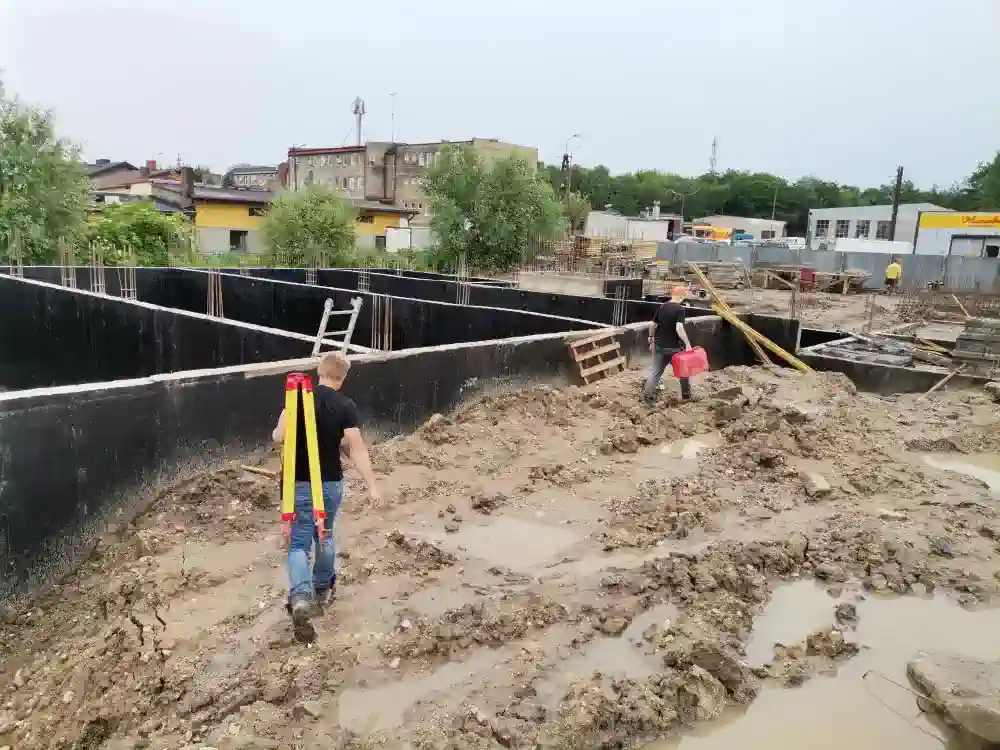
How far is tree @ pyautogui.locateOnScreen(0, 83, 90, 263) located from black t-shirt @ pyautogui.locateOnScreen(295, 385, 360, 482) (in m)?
18.8

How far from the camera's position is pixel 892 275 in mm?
28531

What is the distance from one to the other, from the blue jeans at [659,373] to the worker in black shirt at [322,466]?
18.4 ft

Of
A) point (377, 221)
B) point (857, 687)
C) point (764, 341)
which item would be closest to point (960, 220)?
point (377, 221)

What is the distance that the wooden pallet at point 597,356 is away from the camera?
9.69 m

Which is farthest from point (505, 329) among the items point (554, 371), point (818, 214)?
point (818, 214)

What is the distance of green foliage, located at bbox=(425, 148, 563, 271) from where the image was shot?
30.2 meters

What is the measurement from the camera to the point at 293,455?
3.76m

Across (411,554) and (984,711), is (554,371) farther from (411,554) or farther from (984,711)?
(984,711)

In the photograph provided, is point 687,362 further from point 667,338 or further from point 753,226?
point 753,226

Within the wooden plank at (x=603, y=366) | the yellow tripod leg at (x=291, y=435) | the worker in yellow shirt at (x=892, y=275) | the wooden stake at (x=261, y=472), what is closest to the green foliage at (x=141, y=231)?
the wooden plank at (x=603, y=366)

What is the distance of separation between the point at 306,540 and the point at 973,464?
7276 millimetres

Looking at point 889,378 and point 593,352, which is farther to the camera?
point 889,378

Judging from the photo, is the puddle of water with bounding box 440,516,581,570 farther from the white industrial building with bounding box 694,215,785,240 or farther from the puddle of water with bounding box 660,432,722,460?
the white industrial building with bounding box 694,215,785,240

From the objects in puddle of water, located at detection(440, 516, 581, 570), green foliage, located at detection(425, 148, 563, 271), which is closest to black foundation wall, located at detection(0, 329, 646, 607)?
puddle of water, located at detection(440, 516, 581, 570)
